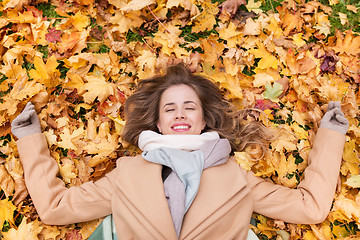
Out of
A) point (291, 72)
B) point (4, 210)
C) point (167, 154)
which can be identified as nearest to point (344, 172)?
point (291, 72)

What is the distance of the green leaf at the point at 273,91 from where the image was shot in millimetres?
3193

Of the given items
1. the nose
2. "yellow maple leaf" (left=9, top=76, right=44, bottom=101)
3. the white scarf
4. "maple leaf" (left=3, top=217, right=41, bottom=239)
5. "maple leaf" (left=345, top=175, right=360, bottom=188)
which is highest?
"yellow maple leaf" (left=9, top=76, right=44, bottom=101)

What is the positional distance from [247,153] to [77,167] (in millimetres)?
1544

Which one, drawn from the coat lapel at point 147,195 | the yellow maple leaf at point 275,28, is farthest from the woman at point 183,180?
the yellow maple leaf at point 275,28

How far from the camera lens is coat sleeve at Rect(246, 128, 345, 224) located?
2.65 meters

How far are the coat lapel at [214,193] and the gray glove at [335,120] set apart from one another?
928 mm

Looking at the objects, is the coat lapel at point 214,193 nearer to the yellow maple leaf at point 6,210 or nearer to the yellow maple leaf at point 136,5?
the yellow maple leaf at point 6,210

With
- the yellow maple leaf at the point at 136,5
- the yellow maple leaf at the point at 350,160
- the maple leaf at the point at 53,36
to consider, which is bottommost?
the yellow maple leaf at the point at 350,160

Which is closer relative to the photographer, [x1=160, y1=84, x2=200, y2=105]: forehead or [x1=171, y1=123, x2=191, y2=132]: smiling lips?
[x1=171, y1=123, x2=191, y2=132]: smiling lips

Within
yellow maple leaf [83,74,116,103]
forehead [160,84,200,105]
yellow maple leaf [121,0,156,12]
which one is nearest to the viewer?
forehead [160,84,200,105]

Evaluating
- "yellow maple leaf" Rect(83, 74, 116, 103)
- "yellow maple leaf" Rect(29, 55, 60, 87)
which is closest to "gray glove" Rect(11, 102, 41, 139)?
"yellow maple leaf" Rect(29, 55, 60, 87)

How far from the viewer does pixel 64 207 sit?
8.68 ft

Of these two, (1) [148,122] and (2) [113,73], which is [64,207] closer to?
(1) [148,122]

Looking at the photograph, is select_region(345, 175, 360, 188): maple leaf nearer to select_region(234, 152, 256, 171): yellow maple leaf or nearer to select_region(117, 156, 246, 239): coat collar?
select_region(234, 152, 256, 171): yellow maple leaf
